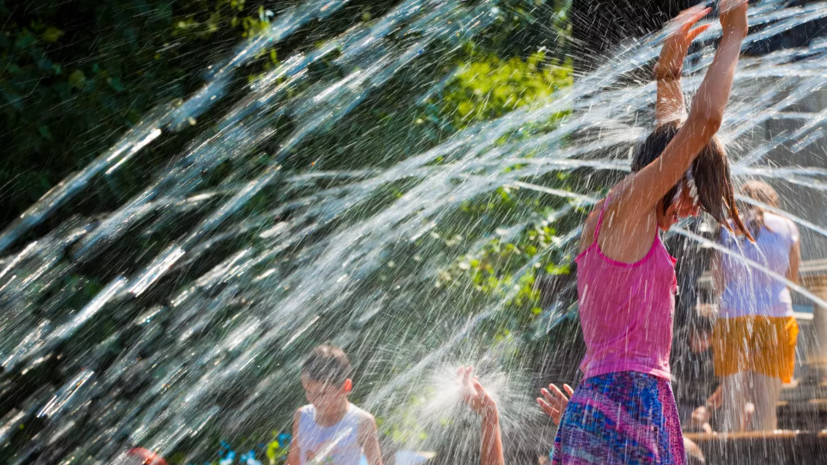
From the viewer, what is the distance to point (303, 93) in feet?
13.3

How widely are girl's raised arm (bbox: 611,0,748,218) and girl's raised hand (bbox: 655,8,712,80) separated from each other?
316 mm

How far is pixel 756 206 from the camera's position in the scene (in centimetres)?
388

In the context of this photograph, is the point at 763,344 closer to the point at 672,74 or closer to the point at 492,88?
the point at 672,74

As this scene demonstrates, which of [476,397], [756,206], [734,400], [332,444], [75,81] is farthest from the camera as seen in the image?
[734,400]

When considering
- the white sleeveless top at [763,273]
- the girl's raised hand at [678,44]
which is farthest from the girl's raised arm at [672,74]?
the white sleeveless top at [763,273]

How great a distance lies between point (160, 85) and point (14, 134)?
0.68 metres

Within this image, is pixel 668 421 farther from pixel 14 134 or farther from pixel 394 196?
pixel 14 134

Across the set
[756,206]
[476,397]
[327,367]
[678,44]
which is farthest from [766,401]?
[327,367]

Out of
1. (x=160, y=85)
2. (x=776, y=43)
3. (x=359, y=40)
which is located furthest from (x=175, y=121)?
(x=776, y=43)

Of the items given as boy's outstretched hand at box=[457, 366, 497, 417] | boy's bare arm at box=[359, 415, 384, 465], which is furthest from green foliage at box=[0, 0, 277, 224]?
boy's outstretched hand at box=[457, 366, 497, 417]

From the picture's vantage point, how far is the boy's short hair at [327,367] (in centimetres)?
364

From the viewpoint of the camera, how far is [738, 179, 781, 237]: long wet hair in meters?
3.86

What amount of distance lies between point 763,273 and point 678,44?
1751 mm

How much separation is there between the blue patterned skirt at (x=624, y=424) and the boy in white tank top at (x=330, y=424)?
1636mm
